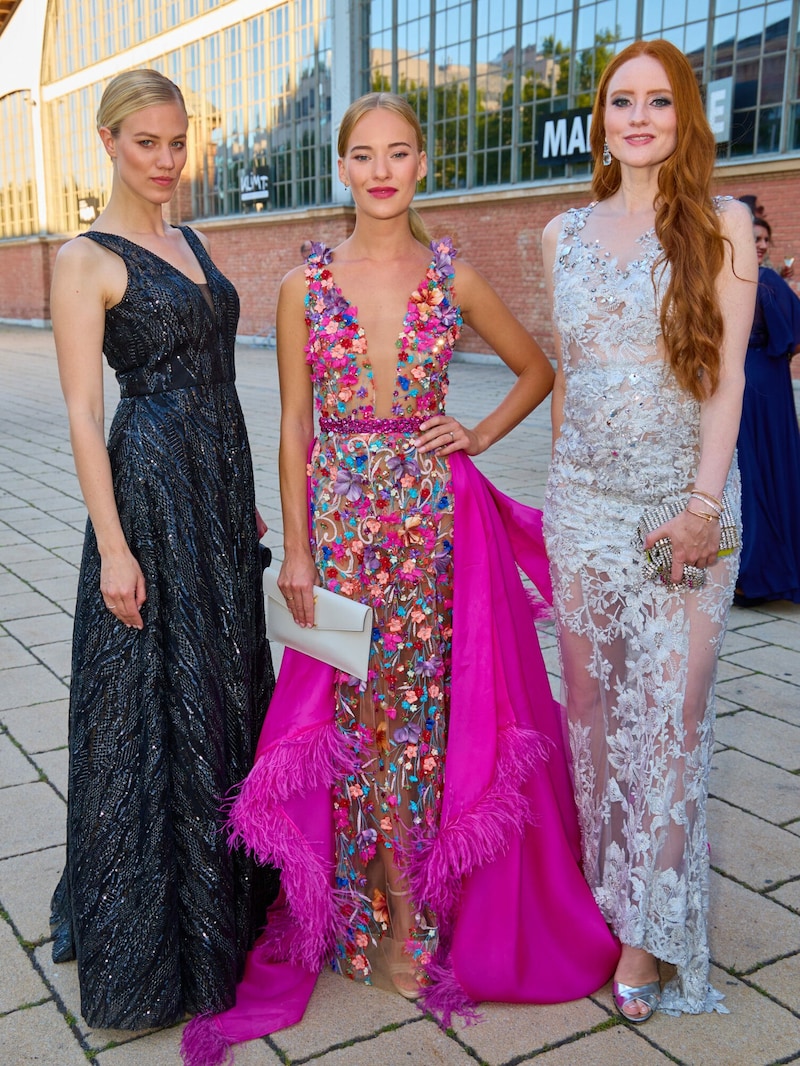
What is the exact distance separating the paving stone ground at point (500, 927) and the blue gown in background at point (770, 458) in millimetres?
237

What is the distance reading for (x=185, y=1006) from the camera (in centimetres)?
251

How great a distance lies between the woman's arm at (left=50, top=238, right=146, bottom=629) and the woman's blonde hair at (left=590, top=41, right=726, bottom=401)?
3.99 feet

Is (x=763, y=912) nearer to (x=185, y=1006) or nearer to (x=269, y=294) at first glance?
(x=185, y=1006)

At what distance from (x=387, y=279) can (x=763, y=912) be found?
6.55 feet

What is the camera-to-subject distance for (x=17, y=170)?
3353 centimetres

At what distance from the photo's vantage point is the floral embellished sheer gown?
2.48m

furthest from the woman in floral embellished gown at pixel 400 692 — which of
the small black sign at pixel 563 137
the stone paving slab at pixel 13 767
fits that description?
the small black sign at pixel 563 137

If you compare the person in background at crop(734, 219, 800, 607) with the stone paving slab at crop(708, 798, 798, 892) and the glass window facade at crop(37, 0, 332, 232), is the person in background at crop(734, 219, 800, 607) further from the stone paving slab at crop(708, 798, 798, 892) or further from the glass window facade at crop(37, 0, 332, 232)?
the glass window facade at crop(37, 0, 332, 232)

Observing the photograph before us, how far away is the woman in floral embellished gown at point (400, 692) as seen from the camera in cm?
247

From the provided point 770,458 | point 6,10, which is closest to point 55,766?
point 770,458

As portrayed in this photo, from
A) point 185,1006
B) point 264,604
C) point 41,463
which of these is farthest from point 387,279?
point 41,463

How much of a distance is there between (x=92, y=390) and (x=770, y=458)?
4365 millimetres

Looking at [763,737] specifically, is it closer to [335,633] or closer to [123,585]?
[335,633]
